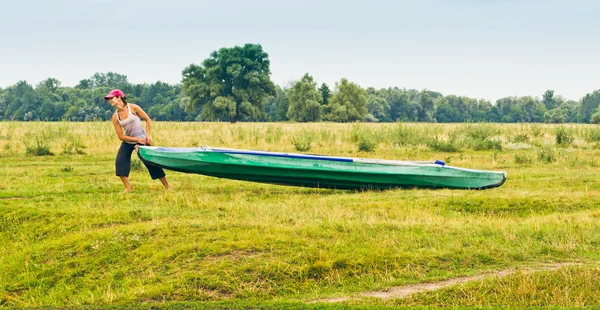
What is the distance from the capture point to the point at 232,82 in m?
61.1

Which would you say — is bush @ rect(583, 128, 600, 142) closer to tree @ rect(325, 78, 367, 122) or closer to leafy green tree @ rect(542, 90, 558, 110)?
tree @ rect(325, 78, 367, 122)

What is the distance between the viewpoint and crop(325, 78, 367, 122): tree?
7569 cm

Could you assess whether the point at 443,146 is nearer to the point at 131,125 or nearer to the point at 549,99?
the point at 131,125

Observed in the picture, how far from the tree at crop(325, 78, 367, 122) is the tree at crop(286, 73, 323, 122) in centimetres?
206

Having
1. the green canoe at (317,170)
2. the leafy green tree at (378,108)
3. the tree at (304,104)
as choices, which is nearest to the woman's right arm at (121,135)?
the green canoe at (317,170)

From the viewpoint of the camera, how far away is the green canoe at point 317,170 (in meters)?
12.7

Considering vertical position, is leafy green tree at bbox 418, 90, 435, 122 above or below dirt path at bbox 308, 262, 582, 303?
above

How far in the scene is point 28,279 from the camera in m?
7.67

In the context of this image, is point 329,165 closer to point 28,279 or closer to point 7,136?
point 28,279

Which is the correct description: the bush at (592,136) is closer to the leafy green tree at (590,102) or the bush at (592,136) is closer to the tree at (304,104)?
the tree at (304,104)

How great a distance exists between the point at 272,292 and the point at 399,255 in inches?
70.6

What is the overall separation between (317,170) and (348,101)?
64084 millimetres

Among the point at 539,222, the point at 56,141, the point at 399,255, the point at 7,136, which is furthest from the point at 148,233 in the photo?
the point at 7,136

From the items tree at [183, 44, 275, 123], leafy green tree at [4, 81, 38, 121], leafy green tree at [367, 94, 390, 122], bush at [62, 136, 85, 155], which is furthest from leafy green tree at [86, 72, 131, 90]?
bush at [62, 136, 85, 155]
